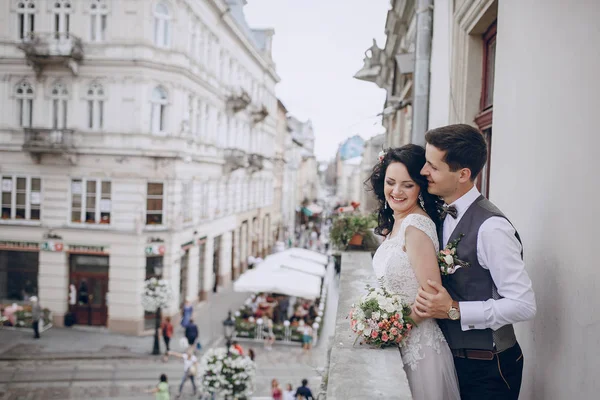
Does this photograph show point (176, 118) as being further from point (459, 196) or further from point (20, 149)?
point (459, 196)

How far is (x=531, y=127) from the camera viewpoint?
334cm

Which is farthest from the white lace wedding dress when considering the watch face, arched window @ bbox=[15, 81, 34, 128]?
arched window @ bbox=[15, 81, 34, 128]

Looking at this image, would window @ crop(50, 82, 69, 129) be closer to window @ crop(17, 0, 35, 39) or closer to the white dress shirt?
window @ crop(17, 0, 35, 39)

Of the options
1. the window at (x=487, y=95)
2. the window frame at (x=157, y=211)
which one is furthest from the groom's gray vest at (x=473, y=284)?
the window frame at (x=157, y=211)

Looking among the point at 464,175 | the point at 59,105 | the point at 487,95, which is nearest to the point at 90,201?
the point at 59,105

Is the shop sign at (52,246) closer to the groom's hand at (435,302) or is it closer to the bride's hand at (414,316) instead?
the bride's hand at (414,316)

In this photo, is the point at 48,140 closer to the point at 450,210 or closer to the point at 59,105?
the point at 59,105

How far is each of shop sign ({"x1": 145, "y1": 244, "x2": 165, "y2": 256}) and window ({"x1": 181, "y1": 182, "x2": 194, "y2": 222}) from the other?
209 cm

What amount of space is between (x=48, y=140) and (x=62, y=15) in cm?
476

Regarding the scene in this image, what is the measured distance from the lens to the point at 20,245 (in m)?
21.4

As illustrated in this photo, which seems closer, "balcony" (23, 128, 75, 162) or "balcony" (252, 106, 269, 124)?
"balcony" (23, 128, 75, 162)

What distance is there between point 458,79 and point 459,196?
10.6 ft

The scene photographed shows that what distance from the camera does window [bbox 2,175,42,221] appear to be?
21328 mm

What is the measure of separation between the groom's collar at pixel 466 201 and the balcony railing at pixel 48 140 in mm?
20005
